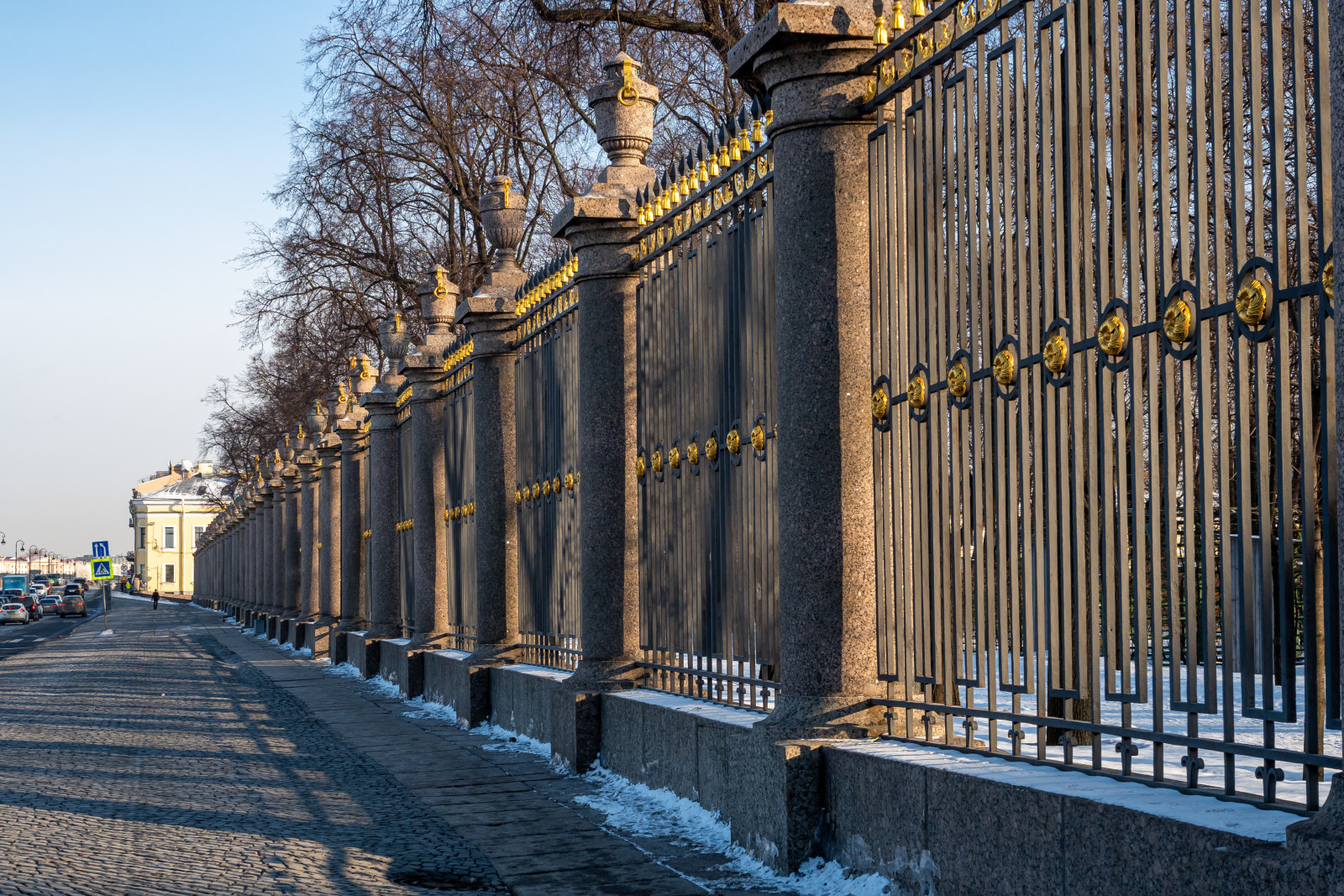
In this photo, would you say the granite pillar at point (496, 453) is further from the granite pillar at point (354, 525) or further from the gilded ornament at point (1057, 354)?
the granite pillar at point (354, 525)

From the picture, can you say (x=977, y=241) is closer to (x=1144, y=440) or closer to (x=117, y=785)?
(x=1144, y=440)

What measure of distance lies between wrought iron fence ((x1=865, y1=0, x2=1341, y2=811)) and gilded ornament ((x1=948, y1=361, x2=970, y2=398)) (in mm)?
12

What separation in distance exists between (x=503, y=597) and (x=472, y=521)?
6.33 ft

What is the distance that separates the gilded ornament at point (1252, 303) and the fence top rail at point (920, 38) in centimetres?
153

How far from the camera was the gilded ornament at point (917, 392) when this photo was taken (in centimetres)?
544

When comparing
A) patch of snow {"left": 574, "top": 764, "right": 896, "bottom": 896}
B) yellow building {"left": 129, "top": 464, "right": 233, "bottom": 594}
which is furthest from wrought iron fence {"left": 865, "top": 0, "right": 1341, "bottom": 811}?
yellow building {"left": 129, "top": 464, "right": 233, "bottom": 594}

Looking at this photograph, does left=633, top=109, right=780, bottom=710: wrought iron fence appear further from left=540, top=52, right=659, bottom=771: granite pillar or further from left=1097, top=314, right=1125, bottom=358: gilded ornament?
left=1097, top=314, right=1125, bottom=358: gilded ornament

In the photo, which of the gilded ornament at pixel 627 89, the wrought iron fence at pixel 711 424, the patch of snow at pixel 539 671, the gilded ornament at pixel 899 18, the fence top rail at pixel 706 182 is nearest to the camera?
the gilded ornament at pixel 899 18

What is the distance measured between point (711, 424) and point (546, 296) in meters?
3.53

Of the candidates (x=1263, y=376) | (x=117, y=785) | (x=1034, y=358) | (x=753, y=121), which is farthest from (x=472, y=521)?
(x=1263, y=376)

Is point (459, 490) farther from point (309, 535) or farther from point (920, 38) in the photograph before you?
point (309, 535)

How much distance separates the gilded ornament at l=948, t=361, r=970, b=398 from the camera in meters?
5.14

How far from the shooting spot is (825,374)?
580cm

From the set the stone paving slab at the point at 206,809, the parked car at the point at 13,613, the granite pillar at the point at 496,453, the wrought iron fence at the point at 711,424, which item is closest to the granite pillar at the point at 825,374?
the wrought iron fence at the point at 711,424
